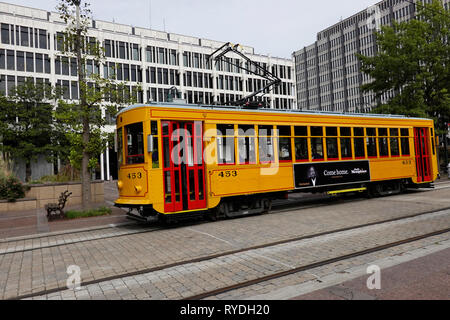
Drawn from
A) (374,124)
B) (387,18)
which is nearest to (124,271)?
(374,124)

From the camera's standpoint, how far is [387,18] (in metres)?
83.2

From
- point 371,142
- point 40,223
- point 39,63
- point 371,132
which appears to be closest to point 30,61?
point 39,63

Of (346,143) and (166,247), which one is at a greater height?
(346,143)

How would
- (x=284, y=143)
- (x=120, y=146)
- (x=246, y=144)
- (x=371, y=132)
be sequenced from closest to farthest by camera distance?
1. (x=120, y=146)
2. (x=246, y=144)
3. (x=284, y=143)
4. (x=371, y=132)

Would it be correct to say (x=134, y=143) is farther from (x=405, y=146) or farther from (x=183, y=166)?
(x=405, y=146)

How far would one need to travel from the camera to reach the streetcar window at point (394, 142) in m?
14.5

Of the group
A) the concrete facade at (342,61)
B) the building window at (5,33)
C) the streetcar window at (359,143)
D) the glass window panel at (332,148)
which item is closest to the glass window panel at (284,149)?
the glass window panel at (332,148)

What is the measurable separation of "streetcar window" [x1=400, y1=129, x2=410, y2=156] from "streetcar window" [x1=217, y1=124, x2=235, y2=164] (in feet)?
29.0

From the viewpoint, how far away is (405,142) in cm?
1507

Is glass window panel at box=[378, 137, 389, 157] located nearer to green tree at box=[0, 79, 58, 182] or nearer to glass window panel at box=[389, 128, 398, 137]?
glass window panel at box=[389, 128, 398, 137]

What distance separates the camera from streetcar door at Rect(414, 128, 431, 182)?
15.5m

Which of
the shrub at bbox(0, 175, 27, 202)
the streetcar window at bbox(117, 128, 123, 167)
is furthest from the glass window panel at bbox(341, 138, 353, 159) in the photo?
the shrub at bbox(0, 175, 27, 202)

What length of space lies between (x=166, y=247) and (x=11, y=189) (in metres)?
12.4

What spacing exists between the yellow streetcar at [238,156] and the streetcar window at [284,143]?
1.3 inches
